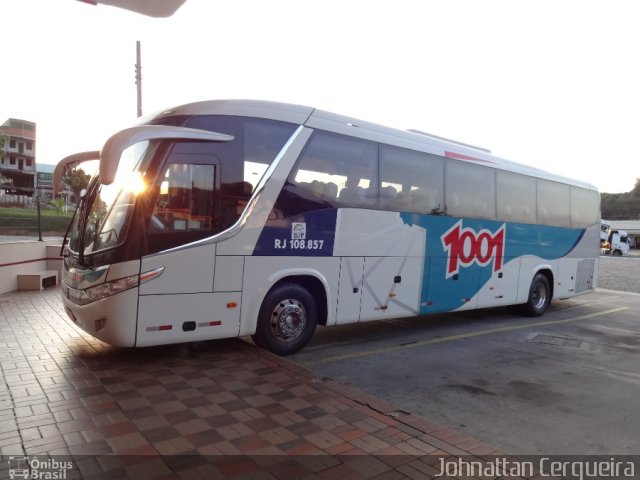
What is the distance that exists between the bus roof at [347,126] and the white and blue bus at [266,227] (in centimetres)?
2

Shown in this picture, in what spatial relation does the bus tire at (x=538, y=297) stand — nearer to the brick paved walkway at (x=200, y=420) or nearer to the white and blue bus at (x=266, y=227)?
the white and blue bus at (x=266, y=227)

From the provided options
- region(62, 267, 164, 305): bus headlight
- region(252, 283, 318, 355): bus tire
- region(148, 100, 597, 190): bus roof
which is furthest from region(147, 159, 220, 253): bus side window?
region(252, 283, 318, 355): bus tire

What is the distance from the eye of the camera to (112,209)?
18.3 ft

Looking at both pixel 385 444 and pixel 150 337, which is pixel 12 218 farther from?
pixel 385 444

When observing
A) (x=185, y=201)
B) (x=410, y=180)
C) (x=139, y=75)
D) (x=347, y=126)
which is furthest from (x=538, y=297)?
(x=139, y=75)

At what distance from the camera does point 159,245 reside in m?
5.41

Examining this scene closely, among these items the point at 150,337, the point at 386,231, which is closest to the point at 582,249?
the point at 386,231

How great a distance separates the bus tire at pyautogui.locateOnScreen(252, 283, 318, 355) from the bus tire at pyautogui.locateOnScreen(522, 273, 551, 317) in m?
6.61

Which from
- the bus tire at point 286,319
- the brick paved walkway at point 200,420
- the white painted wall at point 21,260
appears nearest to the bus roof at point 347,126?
the bus tire at point 286,319

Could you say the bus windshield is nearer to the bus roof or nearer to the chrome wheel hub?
the bus roof

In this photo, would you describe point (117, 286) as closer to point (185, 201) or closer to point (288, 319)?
point (185, 201)

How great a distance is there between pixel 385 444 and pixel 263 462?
1.04m

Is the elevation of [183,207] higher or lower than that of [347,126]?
lower

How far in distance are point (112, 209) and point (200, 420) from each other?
2.84 meters
